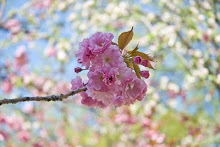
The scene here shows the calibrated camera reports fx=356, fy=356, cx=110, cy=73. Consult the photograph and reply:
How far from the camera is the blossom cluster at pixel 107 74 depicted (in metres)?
1.23

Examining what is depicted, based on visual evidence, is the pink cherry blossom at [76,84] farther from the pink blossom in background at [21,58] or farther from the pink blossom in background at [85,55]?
the pink blossom in background at [21,58]

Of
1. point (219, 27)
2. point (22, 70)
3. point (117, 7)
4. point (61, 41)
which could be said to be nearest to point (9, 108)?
point (22, 70)

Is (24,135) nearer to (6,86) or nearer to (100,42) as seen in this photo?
(6,86)

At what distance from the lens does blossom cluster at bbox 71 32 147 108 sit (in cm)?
123

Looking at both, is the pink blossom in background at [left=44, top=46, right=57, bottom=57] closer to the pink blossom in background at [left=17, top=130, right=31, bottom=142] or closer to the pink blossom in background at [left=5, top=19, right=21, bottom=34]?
the pink blossom in background at [left=5, top=19, right=21, bottom=34]

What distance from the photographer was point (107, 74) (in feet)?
3.97

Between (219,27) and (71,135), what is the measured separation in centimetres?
540

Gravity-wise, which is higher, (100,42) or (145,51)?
(145,51)

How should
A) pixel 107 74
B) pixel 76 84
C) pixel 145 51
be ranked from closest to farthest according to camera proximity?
pixel 107 74
pixel 76 84
pixel 145 51

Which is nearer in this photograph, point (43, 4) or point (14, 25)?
point (14, 25)

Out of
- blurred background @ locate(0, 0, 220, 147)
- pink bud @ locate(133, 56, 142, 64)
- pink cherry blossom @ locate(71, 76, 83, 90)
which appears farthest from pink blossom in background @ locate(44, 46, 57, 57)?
pink bud @ locate(133, 56, 142, 64)

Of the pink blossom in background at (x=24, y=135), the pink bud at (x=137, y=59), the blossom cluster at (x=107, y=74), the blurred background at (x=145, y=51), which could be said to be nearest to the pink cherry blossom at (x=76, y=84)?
the blossom cluster at (x=107, y=74)

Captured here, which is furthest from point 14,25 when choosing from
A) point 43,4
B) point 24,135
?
point 24,135

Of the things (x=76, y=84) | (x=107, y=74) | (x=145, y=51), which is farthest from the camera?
(x=145, y=51)
